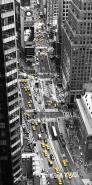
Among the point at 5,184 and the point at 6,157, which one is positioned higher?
the point at 6,157

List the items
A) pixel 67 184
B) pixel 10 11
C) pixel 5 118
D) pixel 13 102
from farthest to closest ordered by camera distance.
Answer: pixel 67 184 < pixel 13 102 < pixel 5 118 < pixel 10 11

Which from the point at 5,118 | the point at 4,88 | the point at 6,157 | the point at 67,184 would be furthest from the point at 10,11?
the point at 67,184

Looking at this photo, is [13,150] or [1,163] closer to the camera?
[1,163]

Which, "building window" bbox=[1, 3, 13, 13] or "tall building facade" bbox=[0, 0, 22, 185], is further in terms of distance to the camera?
"tall building facade" bbox=[0, 0, 22, 185]

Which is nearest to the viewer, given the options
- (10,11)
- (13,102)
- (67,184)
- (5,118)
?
(10,11)

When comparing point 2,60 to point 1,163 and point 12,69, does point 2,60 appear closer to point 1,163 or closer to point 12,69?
point 12,69

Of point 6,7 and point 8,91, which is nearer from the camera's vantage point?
point 6,7

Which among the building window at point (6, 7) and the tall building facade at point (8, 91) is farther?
the tall building facade at point (8, 91)

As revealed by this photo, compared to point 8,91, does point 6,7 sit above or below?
above
